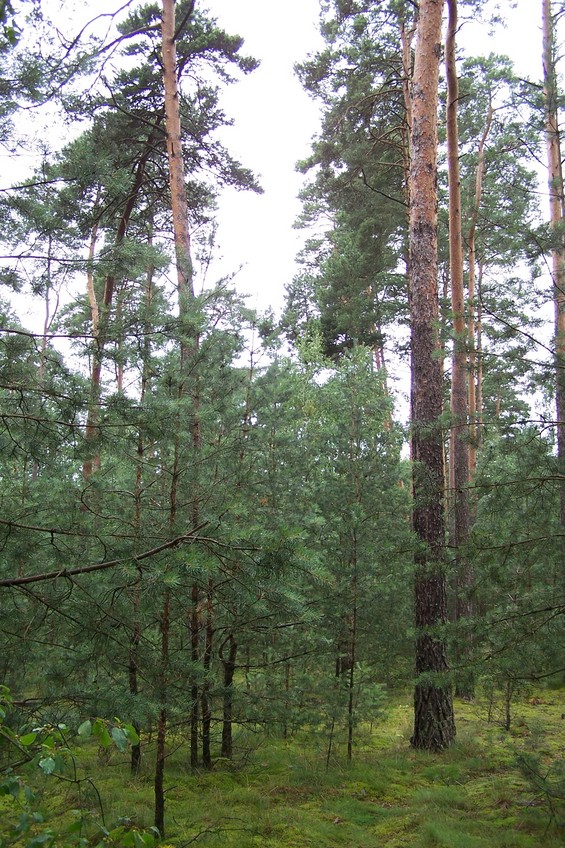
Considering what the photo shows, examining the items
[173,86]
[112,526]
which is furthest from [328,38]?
[112,526]

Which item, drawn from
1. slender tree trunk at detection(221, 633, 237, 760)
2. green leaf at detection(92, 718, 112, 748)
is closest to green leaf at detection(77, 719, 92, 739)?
green leaf at detection(92, 718, 112, 748)

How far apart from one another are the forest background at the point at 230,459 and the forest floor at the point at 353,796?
390 mm

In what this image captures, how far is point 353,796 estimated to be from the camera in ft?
20.4

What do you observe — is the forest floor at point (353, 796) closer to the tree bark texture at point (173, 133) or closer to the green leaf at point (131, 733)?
the green leaf at point (131, 733)

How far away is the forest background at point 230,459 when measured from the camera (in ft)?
14.4

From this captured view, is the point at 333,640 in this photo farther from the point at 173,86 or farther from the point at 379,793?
the point at 173,86

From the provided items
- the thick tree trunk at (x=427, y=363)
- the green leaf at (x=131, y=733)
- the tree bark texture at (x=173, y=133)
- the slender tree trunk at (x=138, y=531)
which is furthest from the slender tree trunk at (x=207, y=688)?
the tree bark texture at (x=173, y=133)

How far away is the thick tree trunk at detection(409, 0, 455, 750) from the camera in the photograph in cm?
752

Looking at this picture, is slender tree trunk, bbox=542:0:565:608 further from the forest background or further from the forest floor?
the forest floor

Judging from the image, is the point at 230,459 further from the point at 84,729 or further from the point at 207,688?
the point at 84,729

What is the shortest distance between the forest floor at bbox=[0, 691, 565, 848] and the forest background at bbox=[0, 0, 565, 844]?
390 millimetres

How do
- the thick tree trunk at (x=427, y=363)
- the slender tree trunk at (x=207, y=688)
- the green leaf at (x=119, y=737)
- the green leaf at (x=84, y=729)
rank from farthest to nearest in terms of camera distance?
the thick tree trunk at (x=427, y=363)
the slender tree trunk at (x=207, y=688)
the green leaf at (x=119, y=737)
the green leaf at (x=84, y=729)

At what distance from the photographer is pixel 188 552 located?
3.56 metres

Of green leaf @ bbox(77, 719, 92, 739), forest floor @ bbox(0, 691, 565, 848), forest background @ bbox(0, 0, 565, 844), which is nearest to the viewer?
green leaf @ bbox(77, 719, 92, 739)
